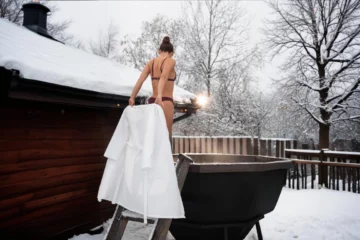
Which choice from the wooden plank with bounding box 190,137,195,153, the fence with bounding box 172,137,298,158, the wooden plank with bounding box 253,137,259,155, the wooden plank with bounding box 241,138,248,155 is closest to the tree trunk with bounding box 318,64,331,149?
the fence with bounding box 172,137,298,158

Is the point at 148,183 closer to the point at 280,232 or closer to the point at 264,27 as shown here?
the point at 280,232

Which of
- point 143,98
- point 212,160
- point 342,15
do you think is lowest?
point 212,160

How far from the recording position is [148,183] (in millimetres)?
2260

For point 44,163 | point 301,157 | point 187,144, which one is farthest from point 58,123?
point 301,157

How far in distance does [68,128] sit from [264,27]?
11.1 meters

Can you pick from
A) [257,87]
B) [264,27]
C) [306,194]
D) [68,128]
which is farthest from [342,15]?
[68,128]

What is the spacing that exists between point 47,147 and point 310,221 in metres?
4.64

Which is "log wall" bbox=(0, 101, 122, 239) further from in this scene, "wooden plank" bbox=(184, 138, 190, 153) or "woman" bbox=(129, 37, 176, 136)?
"wooden plank" bbox=(184, 138, 190, 153)

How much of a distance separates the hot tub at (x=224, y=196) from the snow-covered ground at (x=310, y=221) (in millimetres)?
1226

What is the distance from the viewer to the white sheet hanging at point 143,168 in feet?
7.27

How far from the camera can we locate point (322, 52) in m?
11.2

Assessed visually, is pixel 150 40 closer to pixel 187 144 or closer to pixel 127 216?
pixel 187 144

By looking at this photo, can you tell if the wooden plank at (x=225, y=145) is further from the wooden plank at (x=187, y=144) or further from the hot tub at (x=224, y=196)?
the hot tub at (x=224, y=196)

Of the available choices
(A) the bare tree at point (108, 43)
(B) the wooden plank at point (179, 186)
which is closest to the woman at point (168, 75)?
(B) the wooden plank at point (179, 186)
